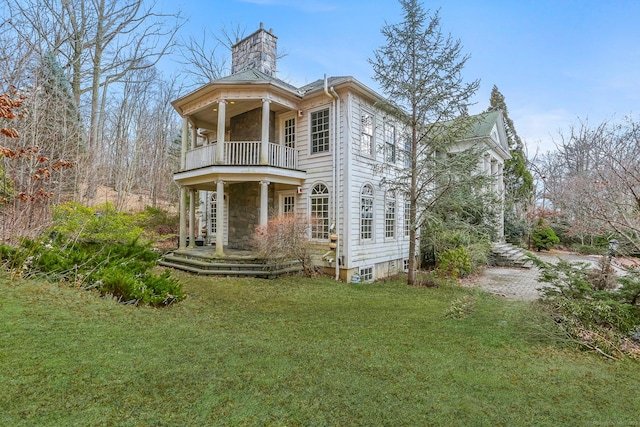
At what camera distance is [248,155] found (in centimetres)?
1020

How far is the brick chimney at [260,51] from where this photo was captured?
12172mm

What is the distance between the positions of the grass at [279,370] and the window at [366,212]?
5.03 m

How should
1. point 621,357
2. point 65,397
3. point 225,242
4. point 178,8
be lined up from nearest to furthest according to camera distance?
point 65,397, point 621,357, point 225,242, point 178,8

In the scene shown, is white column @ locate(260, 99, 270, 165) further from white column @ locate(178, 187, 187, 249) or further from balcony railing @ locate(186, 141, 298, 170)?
white column @ locate(178, 187, 187, 249)

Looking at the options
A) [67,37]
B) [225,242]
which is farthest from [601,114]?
[67,37]

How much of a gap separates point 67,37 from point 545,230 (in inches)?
1133

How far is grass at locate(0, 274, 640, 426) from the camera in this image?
228 cm

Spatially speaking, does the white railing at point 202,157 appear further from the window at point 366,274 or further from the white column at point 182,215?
the window at point 366,274

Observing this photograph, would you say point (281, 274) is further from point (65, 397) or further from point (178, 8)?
point (178, 8)

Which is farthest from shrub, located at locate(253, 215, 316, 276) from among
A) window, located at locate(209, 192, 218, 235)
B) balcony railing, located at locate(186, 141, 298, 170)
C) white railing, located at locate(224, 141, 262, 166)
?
window, located at locate(209, 192, 218, 235)

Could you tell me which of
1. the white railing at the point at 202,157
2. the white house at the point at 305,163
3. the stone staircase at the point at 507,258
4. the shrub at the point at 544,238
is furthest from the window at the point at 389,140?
the shrub at the point at 544,238

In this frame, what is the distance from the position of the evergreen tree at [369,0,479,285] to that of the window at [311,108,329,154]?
2.06m

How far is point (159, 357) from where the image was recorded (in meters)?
3.05

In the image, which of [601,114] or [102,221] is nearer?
[102,221]
